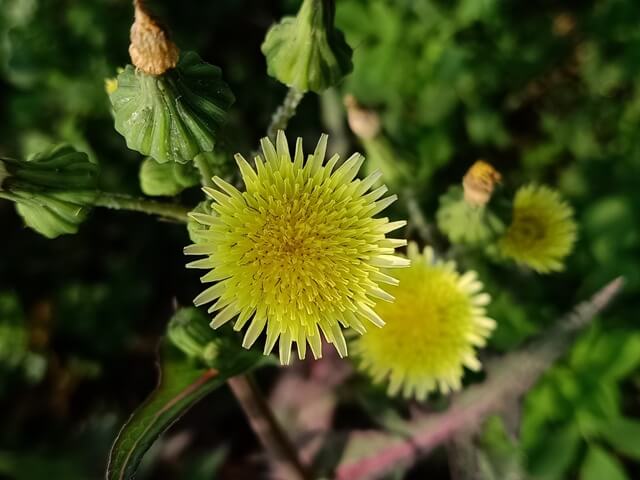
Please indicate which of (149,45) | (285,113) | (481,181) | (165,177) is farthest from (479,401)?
(149,45)

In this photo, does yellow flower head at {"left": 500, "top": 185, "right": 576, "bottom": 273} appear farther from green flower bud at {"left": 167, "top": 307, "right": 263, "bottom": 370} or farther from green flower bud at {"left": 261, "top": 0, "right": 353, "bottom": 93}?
green flower bud at {"left": 167, "top": 307, "right": 263, "bottom": 370}

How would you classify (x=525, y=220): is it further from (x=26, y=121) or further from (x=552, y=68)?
(x=26, y=121)

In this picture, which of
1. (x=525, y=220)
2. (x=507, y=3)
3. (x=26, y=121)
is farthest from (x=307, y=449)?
(x=507, y=3)

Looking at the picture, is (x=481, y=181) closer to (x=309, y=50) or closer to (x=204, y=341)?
(x=309, y=50)

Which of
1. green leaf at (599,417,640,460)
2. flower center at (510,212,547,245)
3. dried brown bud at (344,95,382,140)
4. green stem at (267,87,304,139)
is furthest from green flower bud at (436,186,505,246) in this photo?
green leaf at (599,417,640,460)

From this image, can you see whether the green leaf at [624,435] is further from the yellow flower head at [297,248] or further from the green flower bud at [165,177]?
the green flower bud at [165,177]

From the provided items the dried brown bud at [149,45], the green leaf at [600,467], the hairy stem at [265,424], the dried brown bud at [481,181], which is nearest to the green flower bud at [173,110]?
the dried brown bud at [149,45]
